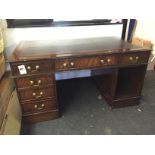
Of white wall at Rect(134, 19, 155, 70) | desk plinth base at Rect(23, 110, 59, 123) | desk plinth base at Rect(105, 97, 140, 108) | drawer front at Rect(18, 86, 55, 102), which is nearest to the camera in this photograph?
drawer front at Rect(18, 86, 55, 102)

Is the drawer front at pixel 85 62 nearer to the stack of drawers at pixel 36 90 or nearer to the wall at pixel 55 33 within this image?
the stack of drawers at pixel 36 90

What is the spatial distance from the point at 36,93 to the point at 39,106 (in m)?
0.15

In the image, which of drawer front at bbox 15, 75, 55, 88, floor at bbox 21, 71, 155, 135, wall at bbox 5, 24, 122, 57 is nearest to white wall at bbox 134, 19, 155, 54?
wall at bbox 5, 24, 122, 57

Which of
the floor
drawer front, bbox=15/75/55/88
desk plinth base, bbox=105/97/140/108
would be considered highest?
drawer front, bbox=15/75/55/88

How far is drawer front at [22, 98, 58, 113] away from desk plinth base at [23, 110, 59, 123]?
48 mm

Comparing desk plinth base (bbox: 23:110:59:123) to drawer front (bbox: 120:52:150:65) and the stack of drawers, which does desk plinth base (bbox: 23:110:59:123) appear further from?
drawer front (bbox: 120:52:150:65)

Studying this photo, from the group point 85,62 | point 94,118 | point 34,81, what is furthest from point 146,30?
point 34,81

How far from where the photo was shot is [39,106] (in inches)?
59.0

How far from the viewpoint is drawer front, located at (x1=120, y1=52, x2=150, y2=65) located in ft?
4.86

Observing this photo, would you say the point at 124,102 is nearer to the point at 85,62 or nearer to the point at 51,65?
the point at 85,62

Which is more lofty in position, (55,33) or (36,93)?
(55,33)

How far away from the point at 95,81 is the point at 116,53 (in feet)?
2.76

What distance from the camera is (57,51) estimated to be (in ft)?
4.64
